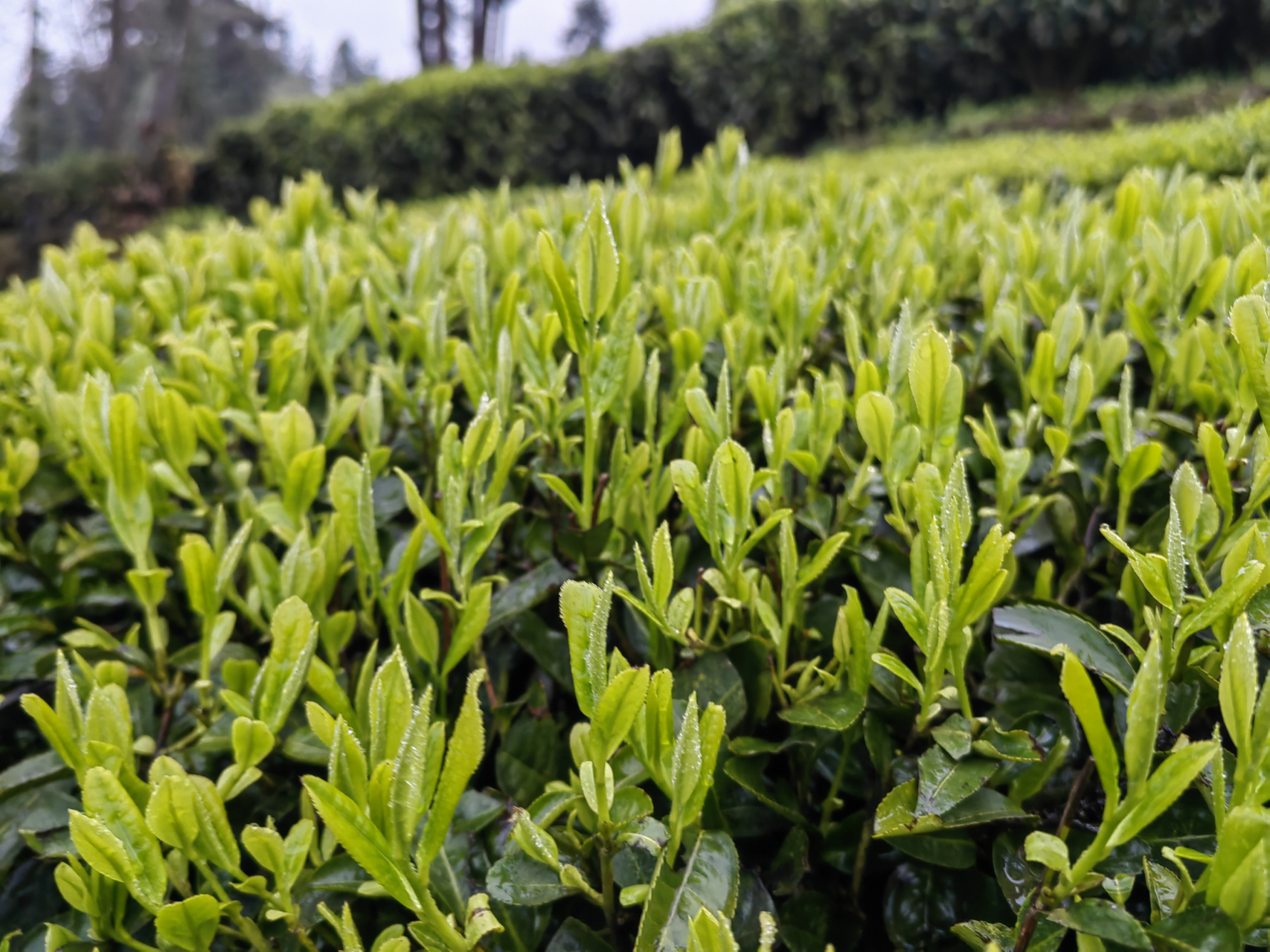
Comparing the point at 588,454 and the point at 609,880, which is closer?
the point at 609,880

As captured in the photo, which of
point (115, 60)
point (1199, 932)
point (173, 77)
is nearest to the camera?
point (1199, 932)

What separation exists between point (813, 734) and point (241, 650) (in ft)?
3.04

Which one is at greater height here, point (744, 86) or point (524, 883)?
point (744, 86)

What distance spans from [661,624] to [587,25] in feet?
239

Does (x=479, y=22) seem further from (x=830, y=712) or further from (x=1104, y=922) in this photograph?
(x=1104, y=922)

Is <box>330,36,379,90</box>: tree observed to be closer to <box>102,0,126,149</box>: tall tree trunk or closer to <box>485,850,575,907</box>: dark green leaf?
<box>102,0,126,149</box>: tall tree trunk

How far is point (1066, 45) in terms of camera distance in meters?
10.7

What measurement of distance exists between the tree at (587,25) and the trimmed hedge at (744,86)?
191 ft

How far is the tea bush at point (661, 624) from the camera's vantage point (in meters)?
0.86

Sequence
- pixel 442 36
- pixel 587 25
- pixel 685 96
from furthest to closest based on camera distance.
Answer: pixel 587 25 → pixel 442 36 → pixel 685 96

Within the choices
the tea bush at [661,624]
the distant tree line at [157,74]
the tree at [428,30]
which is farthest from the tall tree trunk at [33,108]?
the tea bush at [661,624]

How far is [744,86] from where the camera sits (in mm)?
11438

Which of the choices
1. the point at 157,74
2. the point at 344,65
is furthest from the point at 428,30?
the point at 344,65

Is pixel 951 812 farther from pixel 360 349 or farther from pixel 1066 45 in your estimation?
pixel 1066 45
